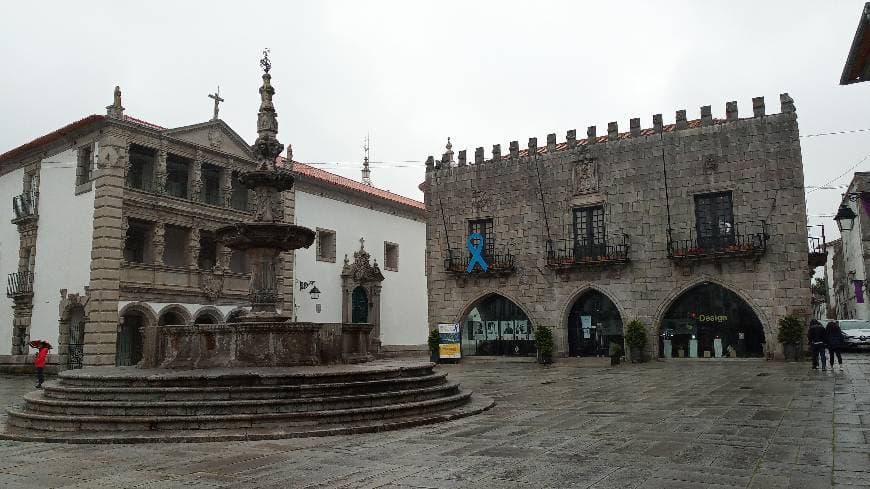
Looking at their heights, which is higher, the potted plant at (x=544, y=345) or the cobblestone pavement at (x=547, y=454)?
the potted plant at (x=544, y=345)

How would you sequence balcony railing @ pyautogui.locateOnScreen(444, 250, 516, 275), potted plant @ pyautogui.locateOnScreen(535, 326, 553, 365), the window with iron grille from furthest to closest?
the window with iron grille → balcony railing @ pyautogui.locateOnScreen(444, 250, 516, 275) → potted plant @ pyautogui.locateOnScreen(535, 326, 553, 365)

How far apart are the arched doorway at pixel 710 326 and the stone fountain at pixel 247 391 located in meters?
13.9

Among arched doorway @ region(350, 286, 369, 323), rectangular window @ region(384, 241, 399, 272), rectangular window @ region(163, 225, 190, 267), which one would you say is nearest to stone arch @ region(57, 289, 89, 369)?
rectangular window @ region(163, 225, 190, 267)

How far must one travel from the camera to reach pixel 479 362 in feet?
89.3

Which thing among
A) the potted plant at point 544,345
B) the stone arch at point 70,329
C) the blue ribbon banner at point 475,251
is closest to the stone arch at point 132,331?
the stone arch at point 70,329

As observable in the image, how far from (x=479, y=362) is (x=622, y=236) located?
7791mm

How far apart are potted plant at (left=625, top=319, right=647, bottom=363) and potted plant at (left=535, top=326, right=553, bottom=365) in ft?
9.34

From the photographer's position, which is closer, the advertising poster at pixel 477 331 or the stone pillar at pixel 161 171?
the stone pillar at pixel 161 171

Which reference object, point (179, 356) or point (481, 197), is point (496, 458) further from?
point (481, 197)

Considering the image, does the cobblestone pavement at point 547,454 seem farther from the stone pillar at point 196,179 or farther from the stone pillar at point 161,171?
the stone pillar at point 196,179

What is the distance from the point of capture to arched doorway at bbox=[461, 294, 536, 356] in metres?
27.2

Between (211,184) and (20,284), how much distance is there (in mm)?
8223

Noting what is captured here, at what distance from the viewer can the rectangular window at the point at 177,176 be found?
26.6m

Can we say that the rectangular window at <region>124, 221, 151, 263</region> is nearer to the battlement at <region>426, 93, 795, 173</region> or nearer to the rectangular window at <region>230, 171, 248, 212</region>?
the rectangular window at <region>230, 171, 248, 212</region>
